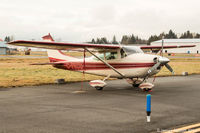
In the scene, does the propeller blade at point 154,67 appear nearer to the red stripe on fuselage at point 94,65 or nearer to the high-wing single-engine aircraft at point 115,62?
the high-wing single-engine aircraft at point 115,62

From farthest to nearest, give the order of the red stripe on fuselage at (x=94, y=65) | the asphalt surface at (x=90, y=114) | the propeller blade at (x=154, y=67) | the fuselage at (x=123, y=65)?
the red stripe on fuselage at (x=94, y=65) < the fuselage at (x=123, y=65) < the propeller blade at (x=154, y=67) < the asphalt surface at (x=90, y=114)

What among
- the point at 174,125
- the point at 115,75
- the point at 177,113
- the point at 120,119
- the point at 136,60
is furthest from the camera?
the point at 115,75

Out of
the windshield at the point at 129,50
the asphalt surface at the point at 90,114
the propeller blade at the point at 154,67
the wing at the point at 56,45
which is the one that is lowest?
the asphalt surface at the point at 90,114

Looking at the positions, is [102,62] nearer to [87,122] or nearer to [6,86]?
[6,86]

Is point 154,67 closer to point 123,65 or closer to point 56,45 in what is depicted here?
point 123,65

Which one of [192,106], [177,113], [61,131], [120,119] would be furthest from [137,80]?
[61,131]

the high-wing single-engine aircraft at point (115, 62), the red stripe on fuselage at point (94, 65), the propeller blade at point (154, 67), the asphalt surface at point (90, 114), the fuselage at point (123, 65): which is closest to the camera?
the asphalt surface at point (90, 114)

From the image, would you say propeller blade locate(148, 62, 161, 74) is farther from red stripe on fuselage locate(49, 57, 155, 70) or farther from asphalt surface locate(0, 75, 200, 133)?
asphalt surface locate(0, 75, 200, 133)

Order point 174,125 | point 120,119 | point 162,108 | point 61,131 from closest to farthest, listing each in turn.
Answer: point 61,131
point 174,125
point 120,119
point 162,108

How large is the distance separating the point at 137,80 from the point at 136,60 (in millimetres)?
2165

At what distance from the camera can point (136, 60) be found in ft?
42.7

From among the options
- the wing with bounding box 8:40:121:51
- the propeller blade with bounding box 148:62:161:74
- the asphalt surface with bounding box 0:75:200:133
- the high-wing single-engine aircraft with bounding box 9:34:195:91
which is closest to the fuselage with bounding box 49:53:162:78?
the high-wing single-engine aircraft with bounding box 9:34:195:91

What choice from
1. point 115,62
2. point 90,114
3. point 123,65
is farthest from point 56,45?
point 90,114

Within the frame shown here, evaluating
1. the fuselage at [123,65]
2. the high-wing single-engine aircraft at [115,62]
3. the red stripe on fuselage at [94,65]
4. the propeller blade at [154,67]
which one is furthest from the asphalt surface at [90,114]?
the red stripe on fuselage at [94,65]
